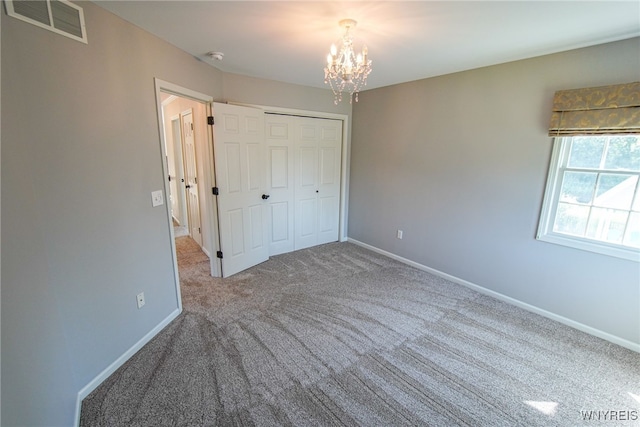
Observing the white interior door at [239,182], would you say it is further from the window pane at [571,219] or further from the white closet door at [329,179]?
the window pane at [571,219]

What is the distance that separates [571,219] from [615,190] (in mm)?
376

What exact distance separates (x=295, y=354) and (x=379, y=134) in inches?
124

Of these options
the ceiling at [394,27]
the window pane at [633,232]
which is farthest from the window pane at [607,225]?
the ceiling at [394,27]

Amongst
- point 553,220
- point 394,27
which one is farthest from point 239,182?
point 553,220

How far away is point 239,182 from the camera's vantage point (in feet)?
11.1

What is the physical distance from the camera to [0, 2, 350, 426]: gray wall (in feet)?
4.21

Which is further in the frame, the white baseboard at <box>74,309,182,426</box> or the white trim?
the white trim

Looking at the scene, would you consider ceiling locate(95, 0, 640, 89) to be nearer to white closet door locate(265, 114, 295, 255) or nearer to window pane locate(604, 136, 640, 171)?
window pane locate(604, 136, 640, 171)

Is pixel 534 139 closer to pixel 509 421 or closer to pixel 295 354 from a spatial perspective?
pixel 509 421

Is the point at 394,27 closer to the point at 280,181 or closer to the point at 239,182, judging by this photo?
the point at 239,182

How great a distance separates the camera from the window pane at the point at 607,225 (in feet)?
7.57

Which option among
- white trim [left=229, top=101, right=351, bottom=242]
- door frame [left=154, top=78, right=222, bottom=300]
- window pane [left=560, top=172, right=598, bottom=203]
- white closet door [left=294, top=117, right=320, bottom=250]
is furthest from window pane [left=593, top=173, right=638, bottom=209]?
door frame [left=154, top=78, right=222, bottom=300]

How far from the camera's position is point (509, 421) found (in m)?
1.68

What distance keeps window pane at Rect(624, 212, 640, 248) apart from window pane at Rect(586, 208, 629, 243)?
0.03 m
